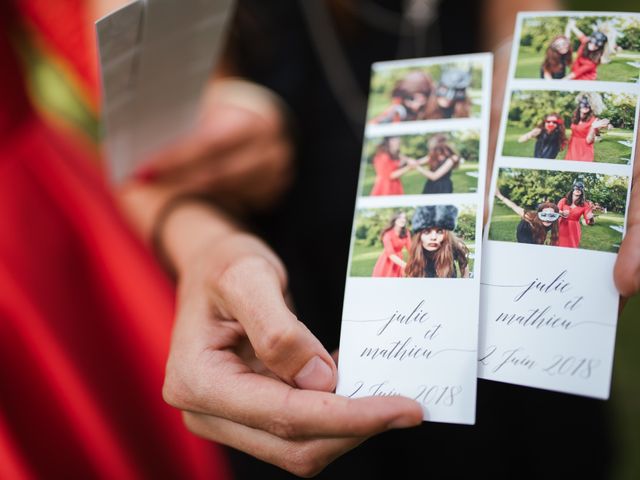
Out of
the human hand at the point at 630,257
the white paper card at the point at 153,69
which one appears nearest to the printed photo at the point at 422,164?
the human hand at the point at 630,257

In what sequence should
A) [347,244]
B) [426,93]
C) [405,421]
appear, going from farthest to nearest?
[347,244] → [426,93] → [405,421]

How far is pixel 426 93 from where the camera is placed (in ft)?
1.44

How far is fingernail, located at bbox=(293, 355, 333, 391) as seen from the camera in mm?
347

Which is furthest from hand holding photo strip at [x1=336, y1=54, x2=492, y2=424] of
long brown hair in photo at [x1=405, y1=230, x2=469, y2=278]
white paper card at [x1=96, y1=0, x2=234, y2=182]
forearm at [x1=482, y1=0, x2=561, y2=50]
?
forearm at [x1=482, y1=0, x2=561, y2=50]

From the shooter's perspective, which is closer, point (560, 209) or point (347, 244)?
point (560, 209)

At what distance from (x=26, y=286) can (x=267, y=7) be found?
54 centimetres

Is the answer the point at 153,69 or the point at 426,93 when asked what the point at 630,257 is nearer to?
the point at 426,93

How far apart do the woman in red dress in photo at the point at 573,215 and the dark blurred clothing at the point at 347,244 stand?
352 millimetres

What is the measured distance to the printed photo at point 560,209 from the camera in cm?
35

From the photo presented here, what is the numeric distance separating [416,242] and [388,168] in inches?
3.0

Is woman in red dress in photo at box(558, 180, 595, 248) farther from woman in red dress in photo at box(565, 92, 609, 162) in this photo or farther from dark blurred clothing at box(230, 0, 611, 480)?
dark blurred clothing at box(230, 0, 611, 480)

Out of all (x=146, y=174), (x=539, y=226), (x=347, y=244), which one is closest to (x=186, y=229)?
(x=146, y=174)

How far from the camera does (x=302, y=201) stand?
0.84m

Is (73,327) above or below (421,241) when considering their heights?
below
